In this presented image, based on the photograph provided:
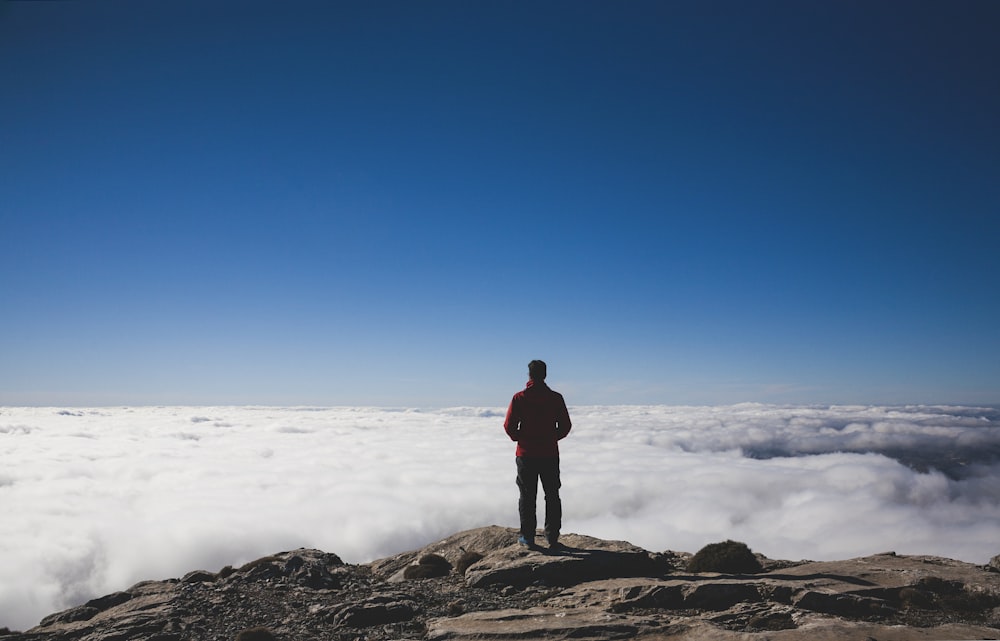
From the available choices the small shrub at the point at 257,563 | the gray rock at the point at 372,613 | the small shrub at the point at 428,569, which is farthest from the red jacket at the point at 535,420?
the small shrub at the point at 257,563

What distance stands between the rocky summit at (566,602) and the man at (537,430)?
199cm

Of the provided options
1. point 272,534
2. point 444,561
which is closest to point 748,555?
point 444,561

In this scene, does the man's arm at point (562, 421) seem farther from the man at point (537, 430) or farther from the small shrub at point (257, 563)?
the small shrub at point (257, 563)

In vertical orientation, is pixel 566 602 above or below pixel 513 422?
below

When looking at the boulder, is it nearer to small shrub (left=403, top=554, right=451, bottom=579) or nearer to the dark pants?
the dark pants

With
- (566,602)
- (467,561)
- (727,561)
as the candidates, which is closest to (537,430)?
(566,602)

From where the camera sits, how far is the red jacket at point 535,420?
39.4 ft

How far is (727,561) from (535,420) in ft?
22.3

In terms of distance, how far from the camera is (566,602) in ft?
33.7

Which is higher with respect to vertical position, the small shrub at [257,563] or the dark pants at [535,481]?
the dark pants at [535,481]

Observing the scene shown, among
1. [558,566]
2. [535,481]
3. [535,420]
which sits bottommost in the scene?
[558,566]

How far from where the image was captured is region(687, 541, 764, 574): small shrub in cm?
1280

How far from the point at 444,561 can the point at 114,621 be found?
8.31 m

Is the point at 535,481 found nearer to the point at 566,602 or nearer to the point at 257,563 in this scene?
the point at 566,602
